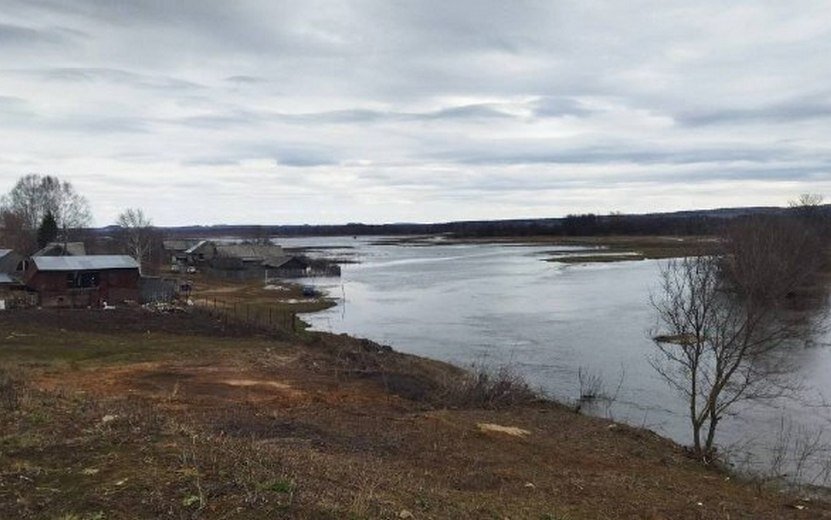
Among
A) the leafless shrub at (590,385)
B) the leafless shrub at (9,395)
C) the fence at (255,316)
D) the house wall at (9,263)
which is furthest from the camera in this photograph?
the house wall at (9,263)

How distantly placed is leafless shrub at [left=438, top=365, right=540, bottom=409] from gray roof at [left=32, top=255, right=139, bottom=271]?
24.4m

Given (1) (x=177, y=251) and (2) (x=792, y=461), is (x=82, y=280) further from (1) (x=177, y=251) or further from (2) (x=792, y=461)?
(1) (x=177, y=251)

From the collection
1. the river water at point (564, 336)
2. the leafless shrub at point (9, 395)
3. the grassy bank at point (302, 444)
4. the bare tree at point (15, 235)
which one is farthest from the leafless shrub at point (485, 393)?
the bare tree at point (15, 235)

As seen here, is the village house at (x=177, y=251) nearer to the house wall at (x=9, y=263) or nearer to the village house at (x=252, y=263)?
the village house at (x=252, y=263)

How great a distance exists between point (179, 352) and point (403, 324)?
55.3 ft

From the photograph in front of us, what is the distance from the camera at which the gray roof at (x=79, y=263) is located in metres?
36.6

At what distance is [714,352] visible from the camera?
24.9m

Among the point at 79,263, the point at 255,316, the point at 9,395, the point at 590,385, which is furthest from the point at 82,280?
the point at 9,395

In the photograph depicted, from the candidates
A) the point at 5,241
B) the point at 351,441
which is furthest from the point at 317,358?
the point at 5,241

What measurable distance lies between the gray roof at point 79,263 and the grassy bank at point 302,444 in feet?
36.2

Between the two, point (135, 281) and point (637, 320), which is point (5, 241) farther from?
point (637, 320)

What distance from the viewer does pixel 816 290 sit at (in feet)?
166

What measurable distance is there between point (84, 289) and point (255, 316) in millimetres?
9066

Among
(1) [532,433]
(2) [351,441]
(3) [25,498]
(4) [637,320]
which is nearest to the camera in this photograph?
(3) [25,498]
